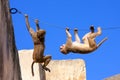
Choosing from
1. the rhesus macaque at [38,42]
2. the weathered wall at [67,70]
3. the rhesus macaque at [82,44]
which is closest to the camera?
the rhesus macaque at [38,42]

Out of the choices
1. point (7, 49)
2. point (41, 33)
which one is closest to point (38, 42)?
point (41, 33)

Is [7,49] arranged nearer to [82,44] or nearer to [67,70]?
[82,44]

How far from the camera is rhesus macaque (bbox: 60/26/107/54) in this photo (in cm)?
1422

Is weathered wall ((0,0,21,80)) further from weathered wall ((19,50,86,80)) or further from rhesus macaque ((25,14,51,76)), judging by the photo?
weathered wall ((19,50,86,80))

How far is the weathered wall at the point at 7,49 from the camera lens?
7.56 m

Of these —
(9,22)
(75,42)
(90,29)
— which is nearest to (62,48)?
(75,42)

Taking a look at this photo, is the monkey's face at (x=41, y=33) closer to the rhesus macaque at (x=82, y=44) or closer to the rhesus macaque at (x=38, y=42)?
the rhesus macaque at (x=38, y=42)

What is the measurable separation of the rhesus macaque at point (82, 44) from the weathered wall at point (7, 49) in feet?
18.9

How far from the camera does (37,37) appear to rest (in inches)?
556

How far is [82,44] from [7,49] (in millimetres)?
7221

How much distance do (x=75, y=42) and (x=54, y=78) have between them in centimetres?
684

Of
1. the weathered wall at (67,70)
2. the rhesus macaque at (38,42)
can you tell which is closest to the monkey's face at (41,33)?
the rhesus macaque at (38,42)

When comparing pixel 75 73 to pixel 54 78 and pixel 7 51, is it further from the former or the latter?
pixel 7 51

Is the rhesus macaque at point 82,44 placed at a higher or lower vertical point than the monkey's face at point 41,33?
lower
